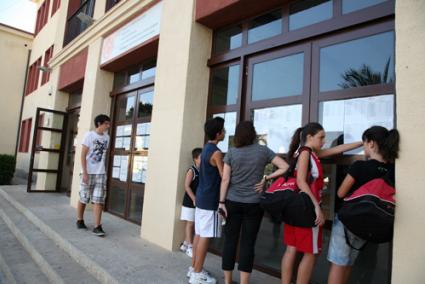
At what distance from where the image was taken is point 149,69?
6160 millimetres

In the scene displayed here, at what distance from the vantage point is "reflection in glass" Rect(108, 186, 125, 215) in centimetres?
642

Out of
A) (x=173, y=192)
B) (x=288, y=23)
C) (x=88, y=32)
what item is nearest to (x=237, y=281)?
(x=173, y=192)

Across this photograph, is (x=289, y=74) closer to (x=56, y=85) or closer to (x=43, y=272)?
(x=43, y=272)

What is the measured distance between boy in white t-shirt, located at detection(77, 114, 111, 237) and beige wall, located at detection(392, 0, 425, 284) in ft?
12.9

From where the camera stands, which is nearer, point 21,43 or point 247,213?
point 247,213

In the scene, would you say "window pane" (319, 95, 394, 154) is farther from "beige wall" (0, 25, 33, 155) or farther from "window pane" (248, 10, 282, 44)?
"beige wall" (0, 25, 33, 155)

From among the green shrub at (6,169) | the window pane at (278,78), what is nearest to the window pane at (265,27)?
the window pane at (278,78)

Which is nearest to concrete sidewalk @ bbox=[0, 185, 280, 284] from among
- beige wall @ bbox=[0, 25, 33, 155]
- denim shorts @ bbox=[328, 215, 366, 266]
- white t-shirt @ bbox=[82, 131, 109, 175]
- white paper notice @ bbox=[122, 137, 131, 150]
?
white t-shirt @ bbox=[82, 131, 109, 175]

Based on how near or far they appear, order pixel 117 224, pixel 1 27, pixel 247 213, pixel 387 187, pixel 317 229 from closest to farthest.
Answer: pixel 387 187 < pixel 317 229 < pixel 247 213 < pixel 117 224 < pixel 1 27

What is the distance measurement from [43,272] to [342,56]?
428 centimetres

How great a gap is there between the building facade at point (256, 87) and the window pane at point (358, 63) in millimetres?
10

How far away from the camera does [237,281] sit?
3.26m

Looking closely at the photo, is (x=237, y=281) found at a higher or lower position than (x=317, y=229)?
lower

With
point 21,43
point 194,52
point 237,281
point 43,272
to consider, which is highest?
point 21,43
